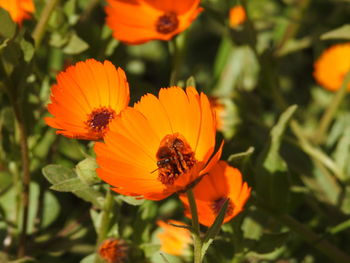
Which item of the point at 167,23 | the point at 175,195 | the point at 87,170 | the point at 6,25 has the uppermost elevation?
the point at 6,25

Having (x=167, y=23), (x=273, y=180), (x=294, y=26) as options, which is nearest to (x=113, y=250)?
(x=273, y=180)

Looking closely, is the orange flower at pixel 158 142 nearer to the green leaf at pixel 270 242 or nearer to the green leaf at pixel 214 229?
the green leaf at pixel 214 229

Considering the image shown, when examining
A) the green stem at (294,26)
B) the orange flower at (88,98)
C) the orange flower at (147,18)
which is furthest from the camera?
the green stem at (294,26)

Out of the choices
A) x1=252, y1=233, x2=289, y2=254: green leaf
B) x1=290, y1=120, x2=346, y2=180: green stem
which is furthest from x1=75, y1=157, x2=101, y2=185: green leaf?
x1=290, y1=120, x2=346, y2=180: green stem

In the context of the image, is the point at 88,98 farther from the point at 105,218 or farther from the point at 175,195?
the point at 175,195

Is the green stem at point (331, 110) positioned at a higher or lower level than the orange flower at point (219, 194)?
lower

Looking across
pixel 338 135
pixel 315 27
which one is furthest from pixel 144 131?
pixel 315 27

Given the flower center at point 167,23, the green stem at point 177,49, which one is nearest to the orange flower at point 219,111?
the green stem at point 177,49
